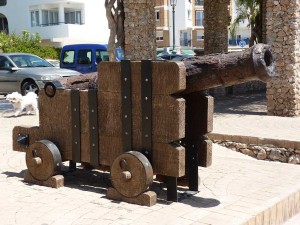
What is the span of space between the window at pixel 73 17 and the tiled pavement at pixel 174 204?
37808 millimetres

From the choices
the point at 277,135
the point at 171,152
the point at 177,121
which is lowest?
the point at 277,135

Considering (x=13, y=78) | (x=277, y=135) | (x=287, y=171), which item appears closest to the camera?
(x=287, y=171)

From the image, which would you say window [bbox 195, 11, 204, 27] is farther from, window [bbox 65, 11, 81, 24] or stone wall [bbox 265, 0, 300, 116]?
stone wall [bbox 265, 0, 300, 116]

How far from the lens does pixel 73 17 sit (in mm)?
43594

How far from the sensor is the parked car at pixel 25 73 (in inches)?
591

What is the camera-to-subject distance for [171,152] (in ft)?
15.8

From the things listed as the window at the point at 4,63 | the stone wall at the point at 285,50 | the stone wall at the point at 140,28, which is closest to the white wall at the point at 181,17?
the window at the point at 4,63

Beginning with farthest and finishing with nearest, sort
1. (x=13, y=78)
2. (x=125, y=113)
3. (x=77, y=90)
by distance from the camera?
1. (x=13, y=78)
2. (x=77, y=90)
3. (x=125, y=113)

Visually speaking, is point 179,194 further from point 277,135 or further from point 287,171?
point 277,135

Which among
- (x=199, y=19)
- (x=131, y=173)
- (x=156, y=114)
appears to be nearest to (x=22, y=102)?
(x=131, y=173)

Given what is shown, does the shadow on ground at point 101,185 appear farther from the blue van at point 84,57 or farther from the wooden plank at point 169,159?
the blue van at point 84,57

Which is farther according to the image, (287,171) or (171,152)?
(287,171)

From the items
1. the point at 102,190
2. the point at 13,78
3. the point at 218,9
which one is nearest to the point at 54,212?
the point at 102,190

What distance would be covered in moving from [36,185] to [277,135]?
472 cm
